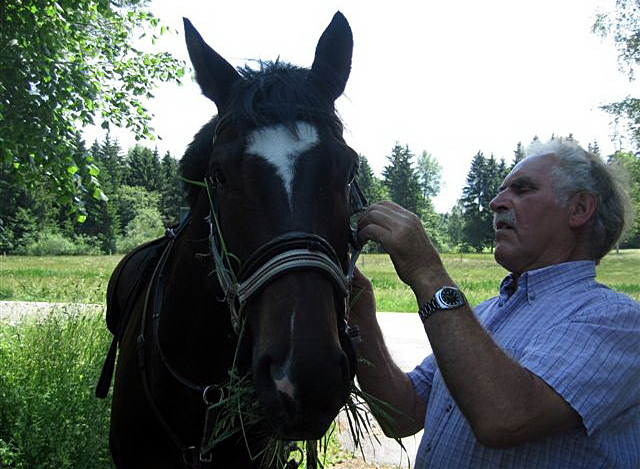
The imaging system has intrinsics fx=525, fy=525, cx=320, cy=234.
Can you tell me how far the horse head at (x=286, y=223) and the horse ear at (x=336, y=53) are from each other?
1cm

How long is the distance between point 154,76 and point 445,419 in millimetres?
6507

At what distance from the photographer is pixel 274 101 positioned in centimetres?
191

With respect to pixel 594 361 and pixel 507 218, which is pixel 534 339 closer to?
pixel 594 361

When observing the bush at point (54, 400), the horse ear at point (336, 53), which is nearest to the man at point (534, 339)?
the horse ear at point (336, 53)

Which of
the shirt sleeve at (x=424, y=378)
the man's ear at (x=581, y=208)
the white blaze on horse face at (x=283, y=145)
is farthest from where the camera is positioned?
the shirt sleeve at (x=424, y=378)

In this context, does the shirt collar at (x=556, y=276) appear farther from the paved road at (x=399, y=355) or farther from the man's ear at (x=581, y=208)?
the paved road at (x=399, y=355)

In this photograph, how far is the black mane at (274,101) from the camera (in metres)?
1.88

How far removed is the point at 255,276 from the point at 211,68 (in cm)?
105

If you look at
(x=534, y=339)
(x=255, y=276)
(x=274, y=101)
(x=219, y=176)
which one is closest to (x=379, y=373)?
(x=534, y=339)

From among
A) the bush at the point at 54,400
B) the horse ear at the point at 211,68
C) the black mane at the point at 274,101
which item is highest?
the horse ear at the point at 211,68

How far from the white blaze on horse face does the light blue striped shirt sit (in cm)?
97

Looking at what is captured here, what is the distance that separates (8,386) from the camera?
15.1 ft

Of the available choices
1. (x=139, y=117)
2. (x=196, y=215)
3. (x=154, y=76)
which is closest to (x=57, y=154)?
(x=139, y=117)

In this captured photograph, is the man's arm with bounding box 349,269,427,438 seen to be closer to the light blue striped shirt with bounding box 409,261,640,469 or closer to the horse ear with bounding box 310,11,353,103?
the light blue striped shirt with bounding box 409,261,640,469
